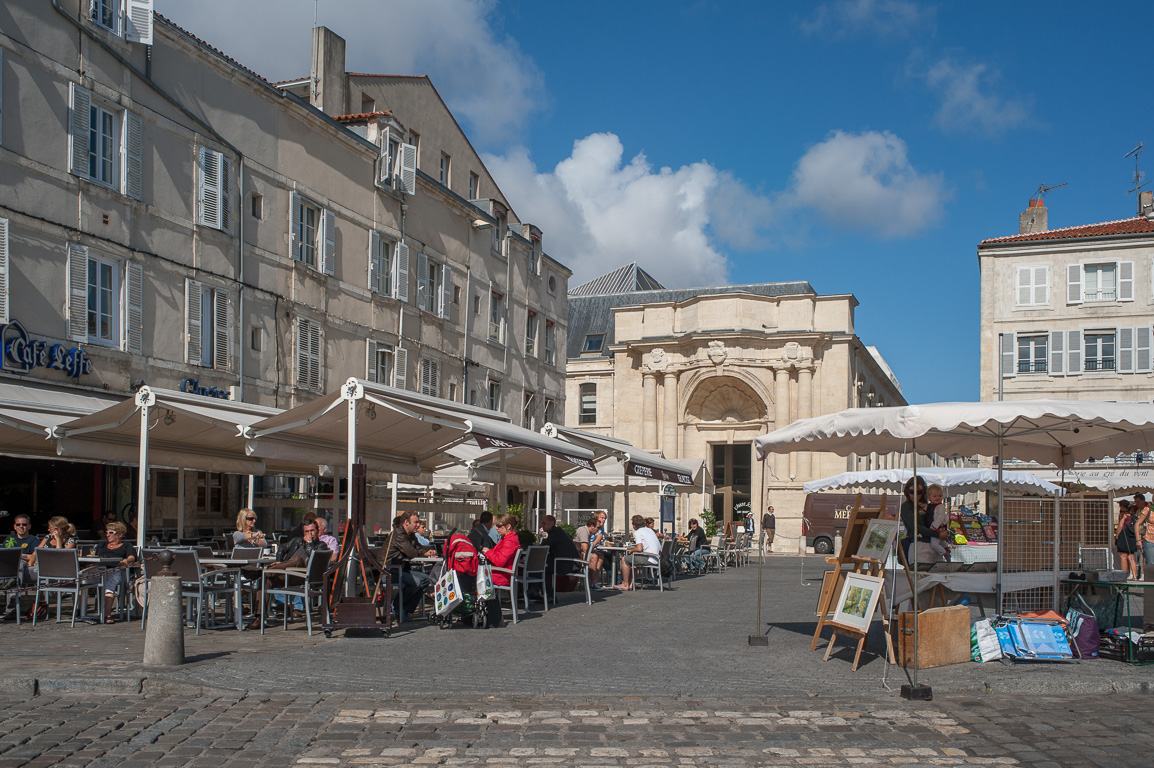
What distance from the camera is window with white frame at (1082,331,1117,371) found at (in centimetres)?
3906

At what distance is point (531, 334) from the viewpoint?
119 feet

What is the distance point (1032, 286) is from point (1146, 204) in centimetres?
713

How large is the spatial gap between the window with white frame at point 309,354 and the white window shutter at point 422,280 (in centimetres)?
472

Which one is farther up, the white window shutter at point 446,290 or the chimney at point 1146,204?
the chimney at point 1146,204

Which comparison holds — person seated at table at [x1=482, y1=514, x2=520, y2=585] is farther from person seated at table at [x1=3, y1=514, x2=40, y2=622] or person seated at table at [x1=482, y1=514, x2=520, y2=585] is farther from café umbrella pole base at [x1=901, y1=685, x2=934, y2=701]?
café umbrella pole base at [x1=901, y1=685, x2=934, y2=701]

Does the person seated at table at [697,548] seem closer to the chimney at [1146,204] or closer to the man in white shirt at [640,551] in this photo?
the man in white shirt at [640,551]

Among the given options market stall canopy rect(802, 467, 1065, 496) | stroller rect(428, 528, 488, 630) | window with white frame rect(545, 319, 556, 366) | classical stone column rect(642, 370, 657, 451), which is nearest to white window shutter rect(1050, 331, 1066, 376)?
classical stone column rect(642, 370, 657, 451)

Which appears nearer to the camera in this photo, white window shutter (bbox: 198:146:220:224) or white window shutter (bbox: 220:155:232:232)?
white window shutter (bbox: 198:146:220:224)

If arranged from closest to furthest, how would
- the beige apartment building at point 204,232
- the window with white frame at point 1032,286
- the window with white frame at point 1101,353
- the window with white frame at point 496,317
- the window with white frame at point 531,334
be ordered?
1. the beige apartment building at point 204,232
2. the window with white frame at point 496,317
3. the window with white frame at point 531,334
4. the window with white frame at point 1101,353
5. the window with white frame at point 1032,286

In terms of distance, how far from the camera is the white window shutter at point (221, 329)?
2059 cm

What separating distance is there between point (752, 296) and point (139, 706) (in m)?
43.5

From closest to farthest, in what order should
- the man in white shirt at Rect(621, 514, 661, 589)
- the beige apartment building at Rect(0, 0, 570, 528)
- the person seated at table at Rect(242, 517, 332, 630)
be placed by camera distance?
the person seated at table at Rect(242, 517, 332, 630), the beige apartment building at Rect(0, 0, 570, 528), the man in white shirt at Rect(621, 514, 661, 589)

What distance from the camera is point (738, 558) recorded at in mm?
28156

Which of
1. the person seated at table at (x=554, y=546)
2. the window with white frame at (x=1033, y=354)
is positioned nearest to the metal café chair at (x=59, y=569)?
the person seated at table at (x=554, y=546)
